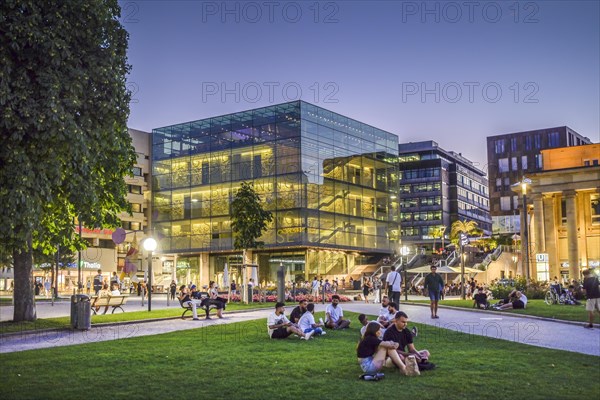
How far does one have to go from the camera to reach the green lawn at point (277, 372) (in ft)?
31.6

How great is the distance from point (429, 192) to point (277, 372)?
376 ft

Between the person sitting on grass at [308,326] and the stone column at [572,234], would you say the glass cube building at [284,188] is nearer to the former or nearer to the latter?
the stone column at [572,234]

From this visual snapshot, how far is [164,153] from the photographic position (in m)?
76.8

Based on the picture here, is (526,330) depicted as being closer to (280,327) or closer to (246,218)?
(280,327)

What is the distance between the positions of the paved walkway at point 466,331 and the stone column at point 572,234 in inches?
1220

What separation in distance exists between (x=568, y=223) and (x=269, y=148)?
1191 inches

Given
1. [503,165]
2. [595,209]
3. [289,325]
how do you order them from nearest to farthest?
[289,325]
[595,209]
[503,165]

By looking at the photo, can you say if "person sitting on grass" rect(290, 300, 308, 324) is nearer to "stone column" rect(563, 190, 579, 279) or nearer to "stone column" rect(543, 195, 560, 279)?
"stone column" rect(563, 190, 579, 279)

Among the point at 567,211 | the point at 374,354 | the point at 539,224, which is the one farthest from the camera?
the point at 539,224

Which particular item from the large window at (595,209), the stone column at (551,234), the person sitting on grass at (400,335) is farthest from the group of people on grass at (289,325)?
the large window at (595,209)

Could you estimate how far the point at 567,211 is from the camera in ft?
179

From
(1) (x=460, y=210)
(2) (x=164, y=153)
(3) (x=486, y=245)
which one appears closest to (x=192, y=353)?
(2) (x=164, y=153)

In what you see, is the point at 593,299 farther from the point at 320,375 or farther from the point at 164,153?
the point at 164,153

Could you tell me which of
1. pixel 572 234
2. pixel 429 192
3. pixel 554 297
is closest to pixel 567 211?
pixel 572 234
